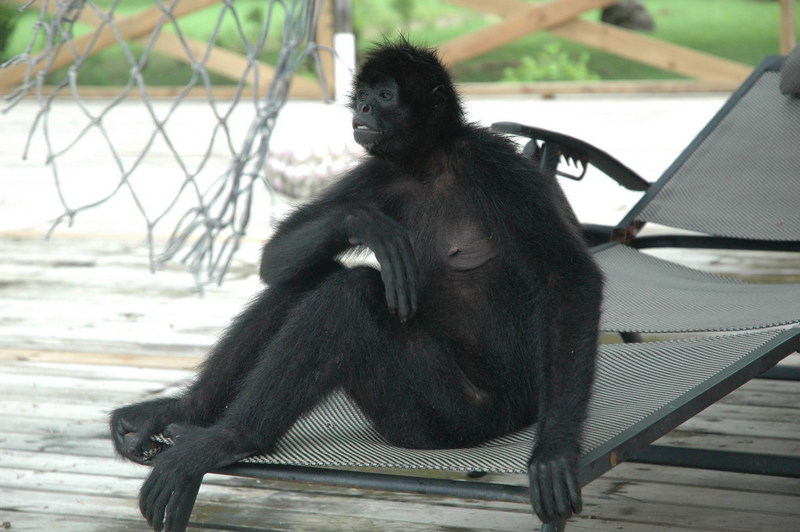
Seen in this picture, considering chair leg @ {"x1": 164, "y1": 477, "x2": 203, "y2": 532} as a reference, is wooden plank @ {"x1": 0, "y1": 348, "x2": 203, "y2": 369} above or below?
below

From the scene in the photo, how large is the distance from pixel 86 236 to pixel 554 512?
5.01 m

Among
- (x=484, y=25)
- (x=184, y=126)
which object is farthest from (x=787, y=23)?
(x=484, y=25)

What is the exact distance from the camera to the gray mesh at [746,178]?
386 centimetres

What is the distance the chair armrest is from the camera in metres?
3.46

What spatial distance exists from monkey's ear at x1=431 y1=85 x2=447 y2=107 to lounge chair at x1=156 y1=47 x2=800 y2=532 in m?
0.74

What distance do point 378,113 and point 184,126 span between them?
8710 millimetres

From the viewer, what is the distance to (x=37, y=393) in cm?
380

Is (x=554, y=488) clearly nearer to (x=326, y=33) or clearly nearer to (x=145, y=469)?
(x=145, y=469)

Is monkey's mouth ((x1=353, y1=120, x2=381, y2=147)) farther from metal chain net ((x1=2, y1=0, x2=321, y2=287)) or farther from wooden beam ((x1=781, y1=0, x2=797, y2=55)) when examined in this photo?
wooden beam ((x1=781, y1=0, x2=797, y2=55))

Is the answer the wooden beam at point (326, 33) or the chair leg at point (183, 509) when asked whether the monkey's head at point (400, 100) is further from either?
the wooden beam at point (326, 33)

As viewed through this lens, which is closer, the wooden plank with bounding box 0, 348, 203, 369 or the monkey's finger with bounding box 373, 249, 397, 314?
the monkey's finger with bounding box 373, 249, 397, 314

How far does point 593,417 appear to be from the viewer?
2.33 meters

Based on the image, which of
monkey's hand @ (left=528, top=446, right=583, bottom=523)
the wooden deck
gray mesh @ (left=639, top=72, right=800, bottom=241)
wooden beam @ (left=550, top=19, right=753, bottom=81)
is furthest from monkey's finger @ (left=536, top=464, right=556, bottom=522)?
wooden beam @ (left=550, top=19, right=753, bottom=81)

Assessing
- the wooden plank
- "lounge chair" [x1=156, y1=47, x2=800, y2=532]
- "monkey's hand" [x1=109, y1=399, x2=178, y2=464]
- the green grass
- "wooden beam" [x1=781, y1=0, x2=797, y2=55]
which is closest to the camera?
"lounge chair" [x1=156, y1=47, x2=800, y2=532]
